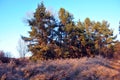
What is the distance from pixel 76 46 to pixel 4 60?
2894 cm

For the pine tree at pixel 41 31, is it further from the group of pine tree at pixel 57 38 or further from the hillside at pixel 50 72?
the hillside at pixel 50 72

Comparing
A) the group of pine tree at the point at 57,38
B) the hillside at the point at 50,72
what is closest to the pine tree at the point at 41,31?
the group of pine tree at the point at 57,38

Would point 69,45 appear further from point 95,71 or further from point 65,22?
point 95,71

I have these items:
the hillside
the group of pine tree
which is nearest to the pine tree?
the group of pine tree

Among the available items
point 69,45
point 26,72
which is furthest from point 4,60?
point 69,45

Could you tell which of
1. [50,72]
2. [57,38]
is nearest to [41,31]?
[57,38]

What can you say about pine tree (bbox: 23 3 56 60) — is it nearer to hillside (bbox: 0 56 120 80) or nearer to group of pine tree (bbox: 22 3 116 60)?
group of pine tree (bbox: 22 3 116 60)

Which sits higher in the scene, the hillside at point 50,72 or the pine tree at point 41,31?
the pine tree at point 41,31

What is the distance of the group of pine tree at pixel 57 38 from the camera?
126ft

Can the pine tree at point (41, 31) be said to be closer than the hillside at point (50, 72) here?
No

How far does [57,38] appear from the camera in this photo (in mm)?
41344

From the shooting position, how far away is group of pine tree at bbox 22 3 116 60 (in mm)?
38281

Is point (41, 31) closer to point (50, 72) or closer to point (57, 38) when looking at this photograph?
point (57, 38)

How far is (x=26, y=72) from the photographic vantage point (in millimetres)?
14430
